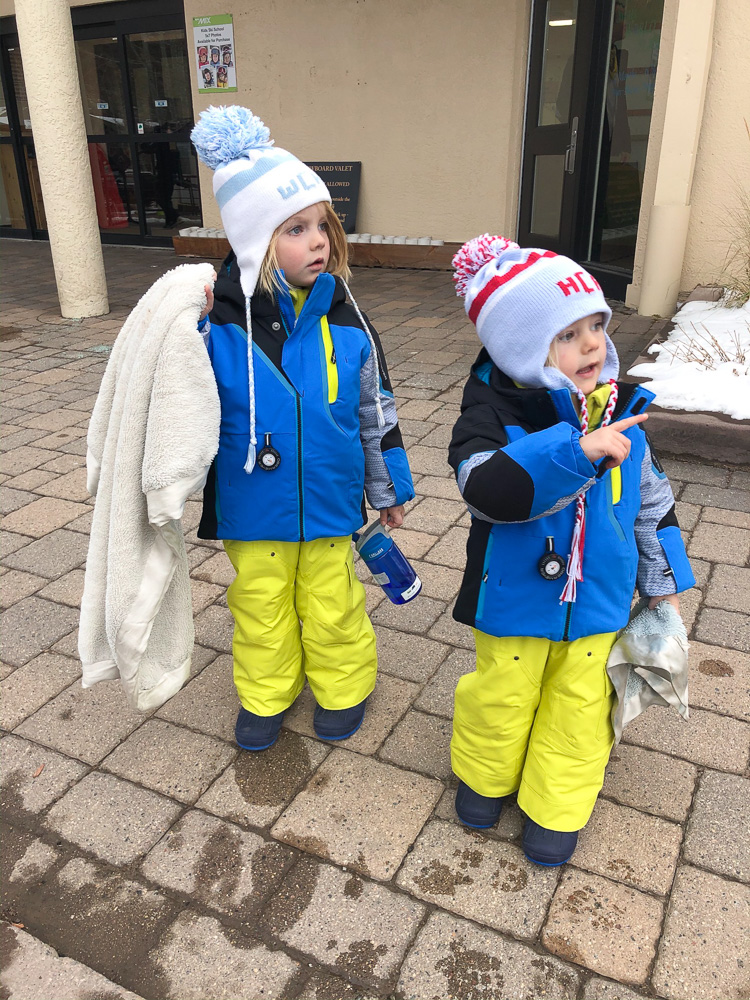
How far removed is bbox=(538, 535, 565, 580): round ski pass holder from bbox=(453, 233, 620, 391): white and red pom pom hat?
345 mm

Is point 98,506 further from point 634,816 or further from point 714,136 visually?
point 714,136

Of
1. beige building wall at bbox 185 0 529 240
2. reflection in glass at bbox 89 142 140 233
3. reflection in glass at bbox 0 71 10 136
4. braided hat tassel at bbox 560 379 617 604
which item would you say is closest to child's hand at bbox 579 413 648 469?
braided hat tassel at bbox 560 379 617 604

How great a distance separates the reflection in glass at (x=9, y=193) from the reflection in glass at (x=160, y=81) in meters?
2.80

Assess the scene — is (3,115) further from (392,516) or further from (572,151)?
(392,516)

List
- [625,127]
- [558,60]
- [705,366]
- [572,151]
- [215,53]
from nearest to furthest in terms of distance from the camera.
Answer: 1. [705,366]
2. [625,127]
3. [572,151]
4. [558,60]
5. [215,53]

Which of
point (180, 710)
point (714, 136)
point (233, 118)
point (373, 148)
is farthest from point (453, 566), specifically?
point (373, 148)

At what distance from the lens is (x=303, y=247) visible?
2.06 meters

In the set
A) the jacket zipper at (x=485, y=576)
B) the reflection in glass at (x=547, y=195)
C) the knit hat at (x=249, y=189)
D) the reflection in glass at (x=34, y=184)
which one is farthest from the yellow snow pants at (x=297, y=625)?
the reflection in glass at (x=34, y=184)

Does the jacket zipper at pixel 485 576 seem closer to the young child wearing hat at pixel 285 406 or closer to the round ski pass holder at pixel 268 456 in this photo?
the young child wearing hat at pixel 285 406

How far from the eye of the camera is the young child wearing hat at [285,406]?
2.04 metres

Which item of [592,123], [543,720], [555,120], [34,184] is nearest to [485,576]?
[543,720]

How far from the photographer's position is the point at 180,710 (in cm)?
258

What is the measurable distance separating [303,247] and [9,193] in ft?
41.5

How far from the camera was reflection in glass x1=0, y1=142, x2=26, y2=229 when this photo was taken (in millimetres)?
12486
